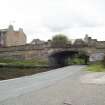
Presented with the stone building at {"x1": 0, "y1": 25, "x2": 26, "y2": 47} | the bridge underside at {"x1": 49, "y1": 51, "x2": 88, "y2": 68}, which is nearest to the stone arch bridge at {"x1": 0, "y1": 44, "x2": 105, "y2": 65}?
the bridge underside at {"x1": 49, "y1": 51, "x2": 88, "y2": 68}

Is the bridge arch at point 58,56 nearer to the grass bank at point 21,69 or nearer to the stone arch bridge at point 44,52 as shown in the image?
the stone arch bridge at point 44,52

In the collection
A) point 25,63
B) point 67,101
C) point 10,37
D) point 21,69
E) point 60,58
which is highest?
point 10,37

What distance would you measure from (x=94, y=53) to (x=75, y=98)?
36873 millimetres

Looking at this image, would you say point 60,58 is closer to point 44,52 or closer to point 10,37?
point 44,52

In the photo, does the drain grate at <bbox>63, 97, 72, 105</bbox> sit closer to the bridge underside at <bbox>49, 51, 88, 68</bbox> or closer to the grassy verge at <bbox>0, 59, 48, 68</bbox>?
the grassy verge at <bbox>0, 59, 48, 68</bbox>

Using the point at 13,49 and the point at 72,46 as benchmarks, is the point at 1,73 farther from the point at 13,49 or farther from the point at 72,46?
the point at 72,46

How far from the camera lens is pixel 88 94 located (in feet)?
41.7

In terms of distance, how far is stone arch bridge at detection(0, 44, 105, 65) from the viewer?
48.0m

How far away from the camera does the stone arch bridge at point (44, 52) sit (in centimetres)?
4803

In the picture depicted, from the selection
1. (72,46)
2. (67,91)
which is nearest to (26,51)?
(72,46)

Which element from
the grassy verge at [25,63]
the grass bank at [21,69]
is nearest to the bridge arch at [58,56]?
the grassy verge at [25,63]

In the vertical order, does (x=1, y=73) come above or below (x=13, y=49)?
below

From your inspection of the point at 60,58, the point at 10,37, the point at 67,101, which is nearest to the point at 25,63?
the point at 60,58

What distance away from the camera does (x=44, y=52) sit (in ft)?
166
